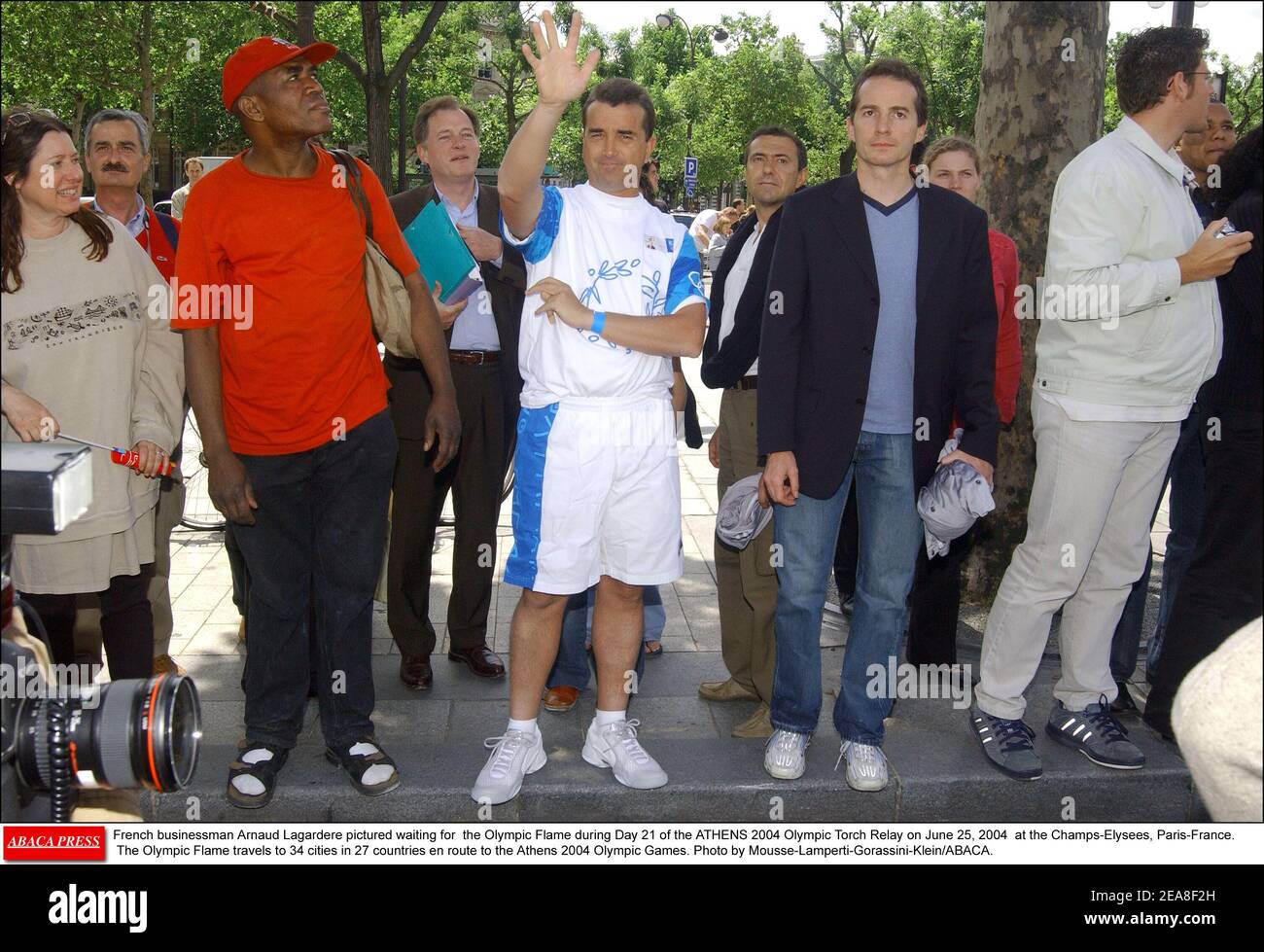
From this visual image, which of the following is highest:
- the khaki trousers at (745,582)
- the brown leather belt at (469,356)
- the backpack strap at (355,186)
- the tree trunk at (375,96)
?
the tree trunk at (375,96)

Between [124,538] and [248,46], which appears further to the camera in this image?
[124,538]

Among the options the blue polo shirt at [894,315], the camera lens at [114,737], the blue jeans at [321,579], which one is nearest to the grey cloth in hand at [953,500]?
the blue polo shirt at [894,315]

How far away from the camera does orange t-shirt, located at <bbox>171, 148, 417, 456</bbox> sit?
377 centimetres

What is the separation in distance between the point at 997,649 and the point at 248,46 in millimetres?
3238

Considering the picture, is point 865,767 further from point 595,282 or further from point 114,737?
point 114,737

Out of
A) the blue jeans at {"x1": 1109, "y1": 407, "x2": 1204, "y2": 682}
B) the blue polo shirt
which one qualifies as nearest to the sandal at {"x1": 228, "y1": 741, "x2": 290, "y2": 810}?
the blue polo shirt

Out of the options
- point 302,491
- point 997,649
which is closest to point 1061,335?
point 997,649

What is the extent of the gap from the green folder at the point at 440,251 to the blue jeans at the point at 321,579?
771 mm

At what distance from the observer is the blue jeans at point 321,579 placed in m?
4.01

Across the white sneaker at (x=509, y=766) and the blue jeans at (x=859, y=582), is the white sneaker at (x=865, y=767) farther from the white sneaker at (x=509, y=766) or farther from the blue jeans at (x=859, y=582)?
the white sneaker at (x=509, y=766)

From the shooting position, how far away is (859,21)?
4362 centimetres

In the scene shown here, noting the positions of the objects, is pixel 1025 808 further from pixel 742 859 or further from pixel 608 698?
pixel 608 698

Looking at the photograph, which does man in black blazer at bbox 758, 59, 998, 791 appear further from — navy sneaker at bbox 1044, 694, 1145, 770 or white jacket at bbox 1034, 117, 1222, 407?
navy sneaker at bbox 1044, 694, 1145, 770

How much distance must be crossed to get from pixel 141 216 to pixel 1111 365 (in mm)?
3900
